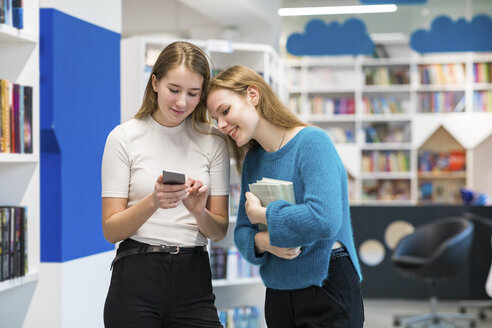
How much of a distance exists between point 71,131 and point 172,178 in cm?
118

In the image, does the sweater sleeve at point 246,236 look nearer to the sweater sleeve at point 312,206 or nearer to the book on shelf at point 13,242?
the sweater sleeve at point 312,206

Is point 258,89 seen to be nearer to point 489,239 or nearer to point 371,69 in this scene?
point 489,239

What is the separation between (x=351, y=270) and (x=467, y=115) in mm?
7334

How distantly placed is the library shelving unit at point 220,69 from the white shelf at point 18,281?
6.28 ft

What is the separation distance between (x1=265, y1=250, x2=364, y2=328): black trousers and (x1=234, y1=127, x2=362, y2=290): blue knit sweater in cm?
3

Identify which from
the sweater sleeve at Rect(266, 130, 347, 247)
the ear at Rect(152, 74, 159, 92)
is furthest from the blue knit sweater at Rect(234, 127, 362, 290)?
the ear at Rect(152, 74, 159, 92)

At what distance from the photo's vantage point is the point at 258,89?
71.6 inches

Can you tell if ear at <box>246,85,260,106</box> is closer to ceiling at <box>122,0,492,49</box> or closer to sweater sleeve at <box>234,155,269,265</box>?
sweater sleeve at <box>234,155,269,265</box>

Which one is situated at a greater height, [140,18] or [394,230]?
[140,18]

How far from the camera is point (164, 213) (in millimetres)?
1816

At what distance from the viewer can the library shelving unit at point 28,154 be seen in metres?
2.44

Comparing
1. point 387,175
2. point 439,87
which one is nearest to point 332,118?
point 387,175

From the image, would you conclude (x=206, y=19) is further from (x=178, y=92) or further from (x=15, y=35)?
(x=178, y=92)

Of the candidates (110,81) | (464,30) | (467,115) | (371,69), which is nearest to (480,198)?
(464,30)
